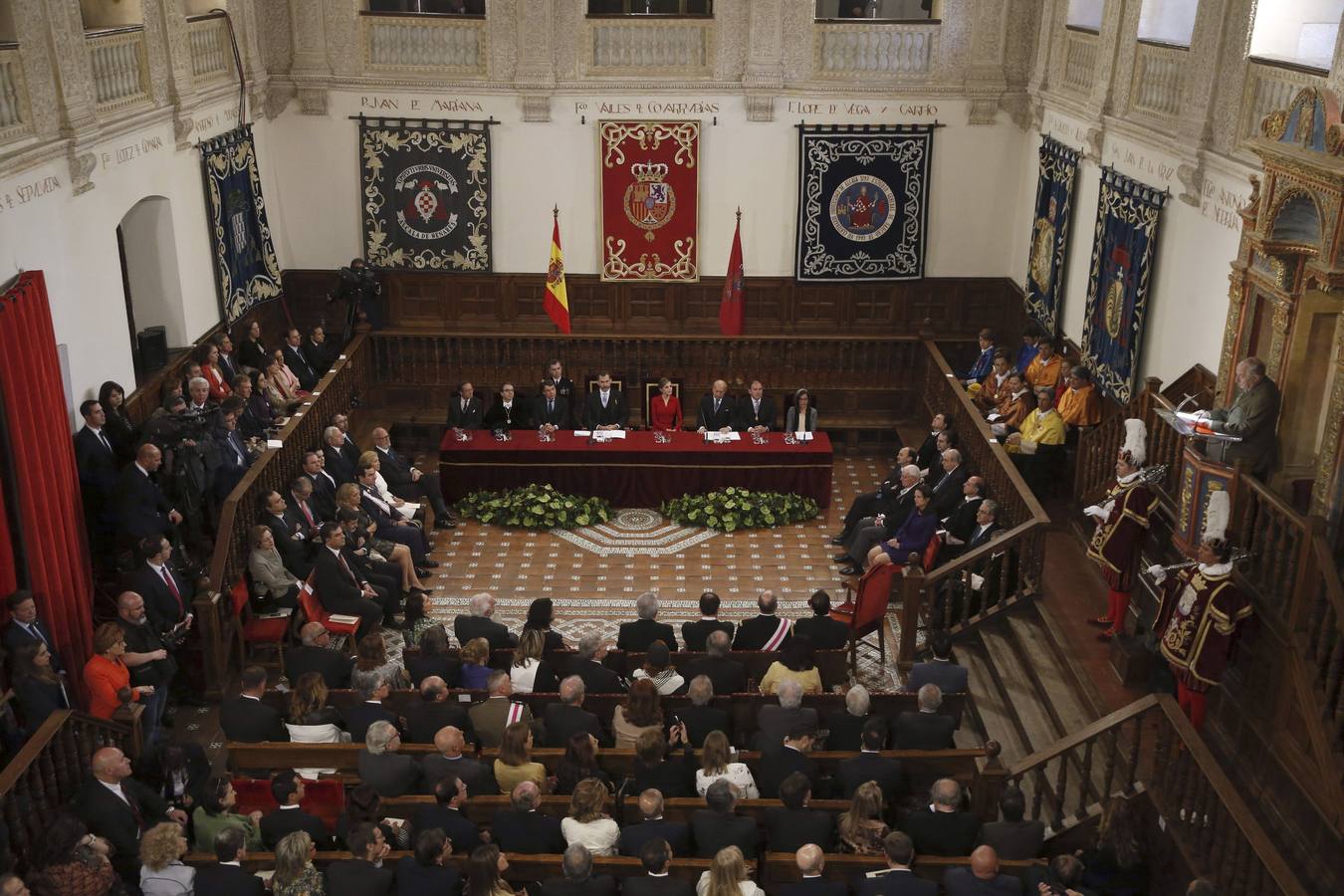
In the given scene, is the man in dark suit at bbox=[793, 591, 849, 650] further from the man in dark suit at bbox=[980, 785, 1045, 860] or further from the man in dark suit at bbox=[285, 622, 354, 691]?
the man in dark suit at bbox=[285, 622, 354, 691]

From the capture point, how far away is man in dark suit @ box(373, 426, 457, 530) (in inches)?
502

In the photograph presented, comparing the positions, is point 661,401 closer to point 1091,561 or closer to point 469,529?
point 469,529

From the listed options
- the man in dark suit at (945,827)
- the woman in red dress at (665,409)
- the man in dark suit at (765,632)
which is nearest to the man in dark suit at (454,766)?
the man in dark suit at (945,827)

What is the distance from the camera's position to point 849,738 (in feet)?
26.2

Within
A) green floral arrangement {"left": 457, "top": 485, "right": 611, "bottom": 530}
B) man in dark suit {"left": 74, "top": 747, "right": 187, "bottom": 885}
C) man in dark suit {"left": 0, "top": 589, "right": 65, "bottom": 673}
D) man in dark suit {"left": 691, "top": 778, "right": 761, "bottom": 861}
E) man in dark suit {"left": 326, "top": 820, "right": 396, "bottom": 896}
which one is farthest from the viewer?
green floral arrangement {"left": 457, "top": 485, "right": 611, "bottom": 530}

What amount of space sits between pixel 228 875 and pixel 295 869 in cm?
37

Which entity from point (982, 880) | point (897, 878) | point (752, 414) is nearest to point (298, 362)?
point (752, 414)

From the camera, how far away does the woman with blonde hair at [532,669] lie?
8.80m

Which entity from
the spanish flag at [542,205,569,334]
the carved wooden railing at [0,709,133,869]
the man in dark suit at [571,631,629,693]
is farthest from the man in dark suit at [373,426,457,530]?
the carved wooden railing at [0,709,133,869]

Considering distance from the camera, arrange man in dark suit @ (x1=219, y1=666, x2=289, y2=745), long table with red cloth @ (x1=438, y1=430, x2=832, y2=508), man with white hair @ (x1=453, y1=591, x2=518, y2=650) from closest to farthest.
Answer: man in dark suit @ (x1=219, y1=666, x2=289, y2=745)
man with white hair @ (x1=453, y1=591, x2=518, y2=650)
long table with red cloth @ (x1=438, y1=430, x2=832, y2=508)

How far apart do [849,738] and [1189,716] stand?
2.22 m

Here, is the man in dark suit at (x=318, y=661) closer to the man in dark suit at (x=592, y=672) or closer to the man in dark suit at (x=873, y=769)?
the man in dark suit at (x=592, y=672)

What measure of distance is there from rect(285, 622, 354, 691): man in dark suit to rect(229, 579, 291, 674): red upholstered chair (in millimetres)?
1472

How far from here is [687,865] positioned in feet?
21.7
